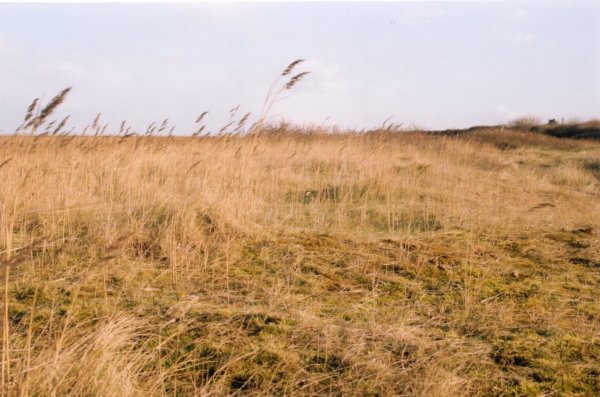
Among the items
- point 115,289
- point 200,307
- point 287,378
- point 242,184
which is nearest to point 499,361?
point 287,378

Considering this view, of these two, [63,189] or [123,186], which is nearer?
[63,189]

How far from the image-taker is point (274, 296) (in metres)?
3.07

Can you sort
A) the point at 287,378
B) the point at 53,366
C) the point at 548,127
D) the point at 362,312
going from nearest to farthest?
the point at 53,366 < the point at 287,378 < the point at 362,312 < the point at 548,127

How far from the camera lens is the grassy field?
7.02 feet

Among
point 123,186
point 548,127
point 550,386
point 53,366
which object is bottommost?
point 550,386

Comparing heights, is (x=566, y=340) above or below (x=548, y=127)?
below

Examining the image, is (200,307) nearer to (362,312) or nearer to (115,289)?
(115,289)

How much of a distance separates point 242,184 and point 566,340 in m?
3.11

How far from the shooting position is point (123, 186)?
18.6 feet

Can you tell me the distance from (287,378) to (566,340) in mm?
1452

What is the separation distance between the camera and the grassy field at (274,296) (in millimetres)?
2139

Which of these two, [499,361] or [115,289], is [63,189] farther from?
[499,361]

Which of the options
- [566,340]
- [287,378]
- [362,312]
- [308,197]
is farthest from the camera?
[308,197]

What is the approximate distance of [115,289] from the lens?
3.16 m
